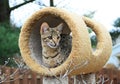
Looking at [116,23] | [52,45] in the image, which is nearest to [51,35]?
[52,45]

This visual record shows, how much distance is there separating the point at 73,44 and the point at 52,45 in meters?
0.17

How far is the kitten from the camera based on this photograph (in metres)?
3.42

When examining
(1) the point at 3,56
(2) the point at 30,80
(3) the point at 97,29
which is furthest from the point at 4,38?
(3) the point at 97,29

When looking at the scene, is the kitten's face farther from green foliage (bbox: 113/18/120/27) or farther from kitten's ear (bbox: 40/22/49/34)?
green foliage (bbox: 113/18/120/27)

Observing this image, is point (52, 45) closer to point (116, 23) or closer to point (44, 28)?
point (44, 28)

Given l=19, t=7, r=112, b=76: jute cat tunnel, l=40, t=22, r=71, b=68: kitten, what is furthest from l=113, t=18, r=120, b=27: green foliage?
l=40, t=22, r=71, b=68: kitten

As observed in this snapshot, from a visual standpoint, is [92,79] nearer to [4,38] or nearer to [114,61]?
[4,38]

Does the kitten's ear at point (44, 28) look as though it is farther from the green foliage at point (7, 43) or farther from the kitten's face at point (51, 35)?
the green foliage at point (7, 43)

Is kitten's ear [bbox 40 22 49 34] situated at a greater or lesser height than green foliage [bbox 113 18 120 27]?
greater

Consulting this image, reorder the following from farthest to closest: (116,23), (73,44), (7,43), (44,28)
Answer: (116,23) → (7,43) → (44,28) → (73,44)

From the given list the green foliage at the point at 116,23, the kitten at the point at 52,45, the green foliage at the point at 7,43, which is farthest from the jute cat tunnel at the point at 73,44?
the green foliage at the point at 116,23

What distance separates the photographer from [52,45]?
342 cm

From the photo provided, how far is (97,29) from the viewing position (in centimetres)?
402

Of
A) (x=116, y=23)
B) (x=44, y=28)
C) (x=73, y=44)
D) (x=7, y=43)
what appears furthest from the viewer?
(x=116, y=23)
